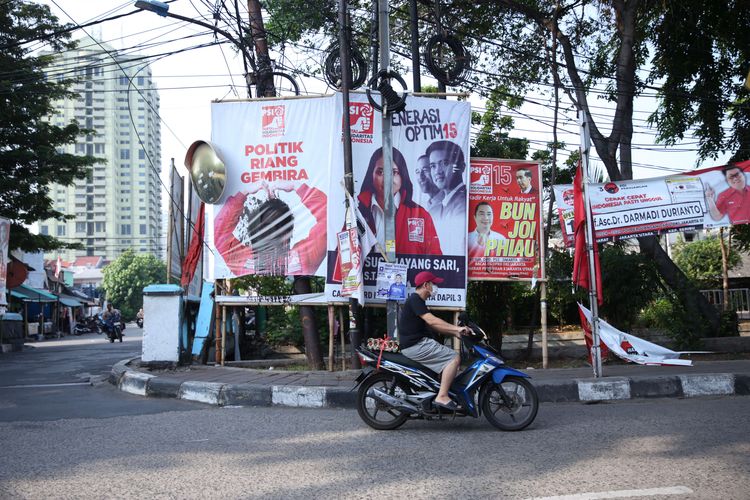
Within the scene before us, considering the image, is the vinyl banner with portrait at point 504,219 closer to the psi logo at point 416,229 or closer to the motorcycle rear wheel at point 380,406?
the psi logo at point 416,229

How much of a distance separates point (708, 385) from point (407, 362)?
4227 mm

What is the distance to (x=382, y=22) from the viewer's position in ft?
30.3

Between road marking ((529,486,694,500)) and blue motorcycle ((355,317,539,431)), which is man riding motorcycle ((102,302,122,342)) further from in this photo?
road marking ((529,486,694,500))

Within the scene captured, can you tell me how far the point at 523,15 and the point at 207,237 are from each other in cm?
889

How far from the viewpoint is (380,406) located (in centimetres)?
616

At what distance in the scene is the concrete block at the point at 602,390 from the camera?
26.2 ft

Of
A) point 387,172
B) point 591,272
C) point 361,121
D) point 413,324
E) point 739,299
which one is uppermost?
point 361,121

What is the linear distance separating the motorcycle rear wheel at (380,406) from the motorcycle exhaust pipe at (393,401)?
0.04 m

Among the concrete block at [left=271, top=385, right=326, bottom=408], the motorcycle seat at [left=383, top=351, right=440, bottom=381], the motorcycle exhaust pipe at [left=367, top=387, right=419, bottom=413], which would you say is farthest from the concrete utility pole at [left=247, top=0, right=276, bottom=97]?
the motorcycle exhaust pipe at [left=367, top=387, right=419, bottom=413]

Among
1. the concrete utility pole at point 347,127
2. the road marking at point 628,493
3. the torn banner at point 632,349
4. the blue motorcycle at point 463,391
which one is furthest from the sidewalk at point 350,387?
the road marking at point 628,493

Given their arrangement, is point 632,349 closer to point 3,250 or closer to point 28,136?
point 3,250

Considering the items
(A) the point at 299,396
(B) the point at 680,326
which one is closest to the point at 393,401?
(A) the point at 299,396

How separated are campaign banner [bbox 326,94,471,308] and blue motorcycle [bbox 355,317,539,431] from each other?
131 inches

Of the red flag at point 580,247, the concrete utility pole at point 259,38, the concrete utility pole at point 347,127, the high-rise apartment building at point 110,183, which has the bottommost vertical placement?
the red flag at point 580,247
